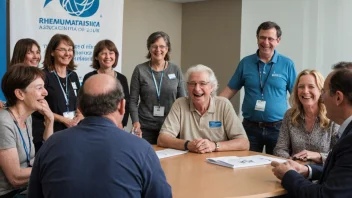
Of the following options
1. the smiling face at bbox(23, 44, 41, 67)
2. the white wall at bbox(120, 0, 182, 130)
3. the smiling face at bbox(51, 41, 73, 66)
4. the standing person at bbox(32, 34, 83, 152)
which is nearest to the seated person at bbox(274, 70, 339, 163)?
the standing person at bbox(32, 34, 83, 152)

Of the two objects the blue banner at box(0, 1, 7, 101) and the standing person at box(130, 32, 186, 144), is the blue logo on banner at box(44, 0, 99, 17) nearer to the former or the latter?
the blue banner at box(0, 1, 7, 101)

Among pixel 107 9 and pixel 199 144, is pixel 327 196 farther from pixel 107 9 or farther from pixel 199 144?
pixel 107 9

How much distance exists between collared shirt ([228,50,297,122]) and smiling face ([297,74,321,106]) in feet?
2.89

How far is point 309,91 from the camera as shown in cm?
311

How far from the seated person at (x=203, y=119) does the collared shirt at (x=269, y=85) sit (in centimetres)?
71

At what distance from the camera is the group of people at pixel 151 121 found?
160 centimetres

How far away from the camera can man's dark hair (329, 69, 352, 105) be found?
198cm

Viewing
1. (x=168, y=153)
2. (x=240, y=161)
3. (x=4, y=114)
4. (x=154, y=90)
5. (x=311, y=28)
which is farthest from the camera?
(x=311, y=28)

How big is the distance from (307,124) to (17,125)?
6.79 feet

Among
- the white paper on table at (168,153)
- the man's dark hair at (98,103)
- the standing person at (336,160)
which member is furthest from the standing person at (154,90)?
the man's dark hair at (98,103)

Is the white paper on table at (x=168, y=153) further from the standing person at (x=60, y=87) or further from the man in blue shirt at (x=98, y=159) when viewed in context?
the man in blue shirt at (x=98, y=159)

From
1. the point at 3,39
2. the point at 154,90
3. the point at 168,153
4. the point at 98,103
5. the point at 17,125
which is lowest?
the point at 168,153

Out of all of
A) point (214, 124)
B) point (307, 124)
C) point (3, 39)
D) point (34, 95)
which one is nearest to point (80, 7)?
point (3, 39)

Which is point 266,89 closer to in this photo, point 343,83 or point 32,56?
point 343,83
